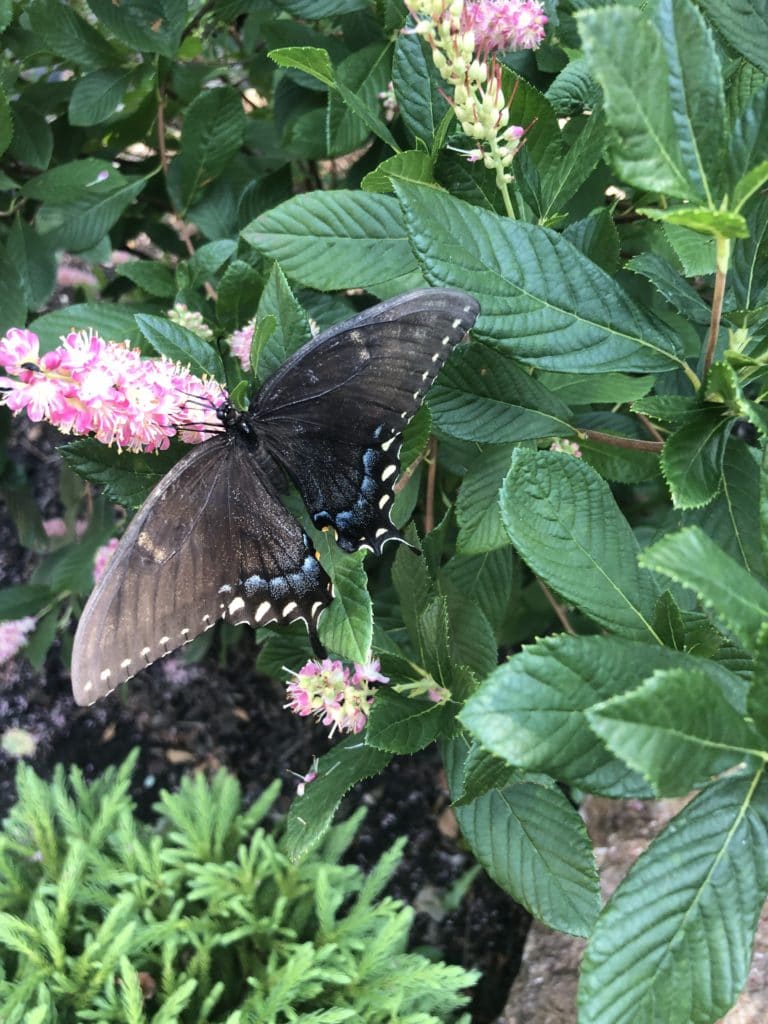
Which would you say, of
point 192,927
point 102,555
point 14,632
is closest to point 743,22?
point 102,555

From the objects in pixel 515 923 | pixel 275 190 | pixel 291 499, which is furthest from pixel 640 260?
pixel 515 923

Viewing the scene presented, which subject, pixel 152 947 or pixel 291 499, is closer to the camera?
pixel 291 499

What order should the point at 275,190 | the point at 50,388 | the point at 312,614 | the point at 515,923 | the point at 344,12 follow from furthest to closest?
the point at 515,923, the point at 275,190, the point at 344,12, the point at 312,614, the point at 50,388

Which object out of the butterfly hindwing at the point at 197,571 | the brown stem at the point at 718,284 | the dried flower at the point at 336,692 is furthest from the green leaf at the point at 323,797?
the brown stem at the point at 718,284

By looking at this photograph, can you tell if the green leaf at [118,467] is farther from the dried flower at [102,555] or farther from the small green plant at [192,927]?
the small green plant at [192,927]

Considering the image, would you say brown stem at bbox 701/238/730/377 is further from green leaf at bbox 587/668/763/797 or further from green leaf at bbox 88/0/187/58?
green leaf at bbox 88/0/187/58

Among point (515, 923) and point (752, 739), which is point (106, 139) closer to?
point (752, 739)

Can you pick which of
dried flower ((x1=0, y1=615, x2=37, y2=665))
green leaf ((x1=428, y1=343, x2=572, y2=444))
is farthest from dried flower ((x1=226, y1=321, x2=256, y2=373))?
dried flower ((x1=0, y1=615, x2=37, y2=665))
